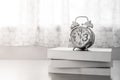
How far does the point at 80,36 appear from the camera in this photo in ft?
3.77

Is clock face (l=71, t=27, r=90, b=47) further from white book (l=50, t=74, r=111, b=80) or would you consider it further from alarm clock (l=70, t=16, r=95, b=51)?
white book (l=50, t=74, r=111, b=80)

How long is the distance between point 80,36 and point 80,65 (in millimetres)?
175

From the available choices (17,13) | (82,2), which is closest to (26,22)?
(17,13)

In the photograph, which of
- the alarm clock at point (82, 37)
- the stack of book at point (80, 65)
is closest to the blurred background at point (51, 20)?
the alarm clock at point (82, 37)

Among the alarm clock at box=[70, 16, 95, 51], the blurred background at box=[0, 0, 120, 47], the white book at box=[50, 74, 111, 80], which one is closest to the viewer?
the white book at box=[50, 74, 111, 80]

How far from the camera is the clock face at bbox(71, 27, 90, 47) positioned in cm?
114

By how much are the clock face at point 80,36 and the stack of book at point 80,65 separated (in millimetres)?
104

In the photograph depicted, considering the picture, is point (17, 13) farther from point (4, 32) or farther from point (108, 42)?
point (108, 42)

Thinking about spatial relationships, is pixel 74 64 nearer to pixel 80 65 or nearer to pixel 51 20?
pixel 80 65

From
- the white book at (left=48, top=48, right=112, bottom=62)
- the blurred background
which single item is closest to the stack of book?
the white book at (left=48, top=48, right=112, bottom=62)

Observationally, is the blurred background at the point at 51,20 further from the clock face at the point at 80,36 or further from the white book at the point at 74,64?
the white book at the point at 74,64

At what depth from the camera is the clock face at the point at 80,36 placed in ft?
3.73

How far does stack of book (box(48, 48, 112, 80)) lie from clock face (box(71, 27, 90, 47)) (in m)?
0.10

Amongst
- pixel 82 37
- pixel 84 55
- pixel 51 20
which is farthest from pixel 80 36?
pixel 51 20
